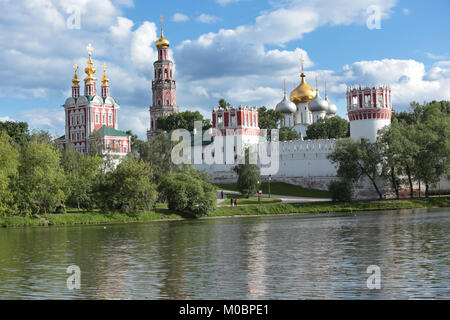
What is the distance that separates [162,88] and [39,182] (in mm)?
62621

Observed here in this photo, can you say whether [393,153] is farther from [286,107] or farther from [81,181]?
[286,107]

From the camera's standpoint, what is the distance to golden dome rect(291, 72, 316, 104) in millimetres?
104019

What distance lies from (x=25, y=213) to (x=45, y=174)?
303cm

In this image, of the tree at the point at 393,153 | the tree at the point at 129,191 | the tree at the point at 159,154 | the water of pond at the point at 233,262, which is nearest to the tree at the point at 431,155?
the tree at the point at 393,153

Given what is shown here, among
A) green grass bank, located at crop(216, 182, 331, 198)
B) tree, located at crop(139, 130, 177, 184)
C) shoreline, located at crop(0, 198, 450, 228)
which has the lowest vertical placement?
shoreline, located at crop(0, 198, 450, 228)

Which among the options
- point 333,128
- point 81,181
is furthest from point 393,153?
point 333,128

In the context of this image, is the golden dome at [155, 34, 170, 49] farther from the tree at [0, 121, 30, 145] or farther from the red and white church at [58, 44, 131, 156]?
the tree at [0, 121, 30, 145]

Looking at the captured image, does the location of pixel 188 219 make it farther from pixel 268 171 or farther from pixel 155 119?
pixel 155 119

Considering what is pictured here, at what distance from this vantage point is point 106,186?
47656mm

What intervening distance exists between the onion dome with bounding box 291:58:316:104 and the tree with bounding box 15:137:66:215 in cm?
6352

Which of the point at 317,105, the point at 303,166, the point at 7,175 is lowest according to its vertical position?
the point at 7,175

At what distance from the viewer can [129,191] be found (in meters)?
46.9

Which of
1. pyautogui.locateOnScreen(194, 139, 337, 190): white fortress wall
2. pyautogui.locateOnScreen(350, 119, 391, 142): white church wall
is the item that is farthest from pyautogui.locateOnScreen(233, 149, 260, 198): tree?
pyautogui.locateOnScreen(350, 119, 391, 142): white church wall
